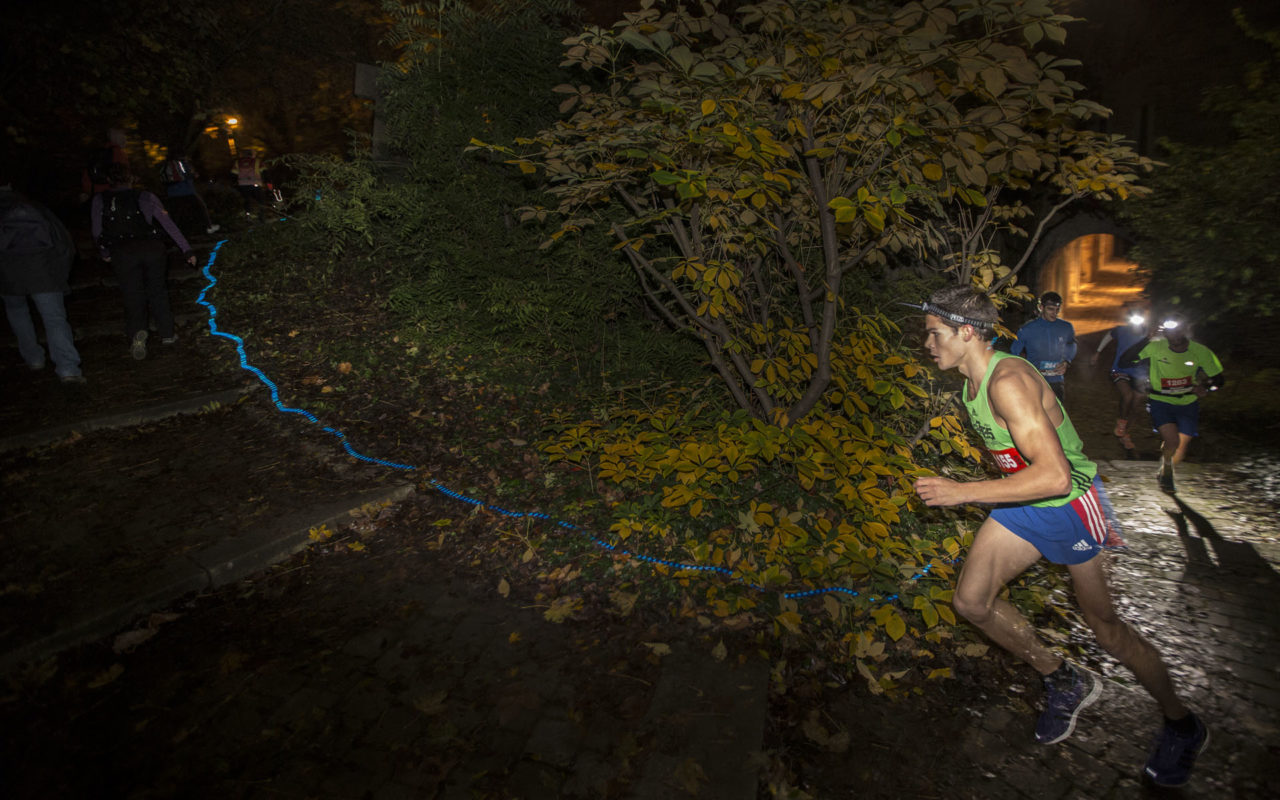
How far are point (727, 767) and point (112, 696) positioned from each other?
285 cm

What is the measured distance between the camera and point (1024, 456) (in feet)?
8.61

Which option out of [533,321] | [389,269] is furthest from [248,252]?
[533,321]

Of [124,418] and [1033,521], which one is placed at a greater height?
[124,418]

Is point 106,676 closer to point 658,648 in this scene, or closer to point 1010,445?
point 658,648

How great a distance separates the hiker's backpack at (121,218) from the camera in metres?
6.54

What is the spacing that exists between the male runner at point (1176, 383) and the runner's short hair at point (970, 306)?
4740 millimetres

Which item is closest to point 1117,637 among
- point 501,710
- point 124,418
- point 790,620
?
point 790,620

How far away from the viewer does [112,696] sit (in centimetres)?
293

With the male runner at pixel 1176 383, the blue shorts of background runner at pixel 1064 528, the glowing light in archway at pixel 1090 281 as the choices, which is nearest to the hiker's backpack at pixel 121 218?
the blue shorts of background runner at pixel 1064 528

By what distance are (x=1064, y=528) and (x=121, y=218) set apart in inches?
339

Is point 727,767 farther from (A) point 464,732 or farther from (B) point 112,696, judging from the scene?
(B) point 112,696

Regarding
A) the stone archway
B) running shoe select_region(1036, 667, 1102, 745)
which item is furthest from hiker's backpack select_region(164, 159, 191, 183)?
the stone archway

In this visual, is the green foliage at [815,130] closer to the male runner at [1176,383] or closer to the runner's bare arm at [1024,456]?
the runner's bare arm at [1024,456]

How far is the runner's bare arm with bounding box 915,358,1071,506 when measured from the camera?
8.36ft
